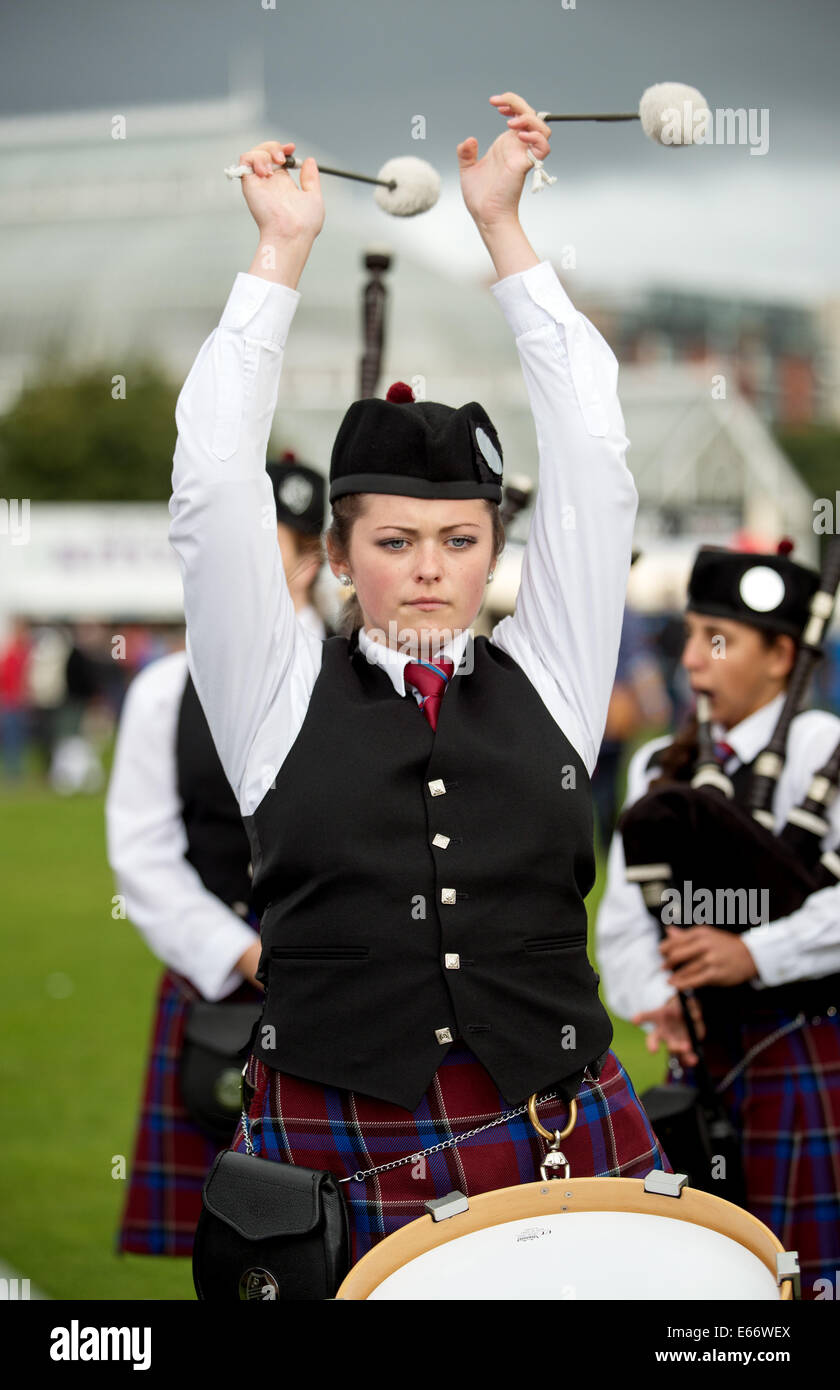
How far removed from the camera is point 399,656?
6.23 ft

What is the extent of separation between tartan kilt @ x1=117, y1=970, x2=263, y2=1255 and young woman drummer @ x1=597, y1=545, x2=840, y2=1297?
84 cm

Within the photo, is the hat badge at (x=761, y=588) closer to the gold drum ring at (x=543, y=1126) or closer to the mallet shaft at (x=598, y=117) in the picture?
the mallet shaft at (x=598, y=117)

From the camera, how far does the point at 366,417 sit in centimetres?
186

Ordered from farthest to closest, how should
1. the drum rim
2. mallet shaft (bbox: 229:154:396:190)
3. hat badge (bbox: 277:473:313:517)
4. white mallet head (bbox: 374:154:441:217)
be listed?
hat badge (bbox: 277:473:313:517), white mallet head (bbox: 374:154:441:217), mallet shaft (bbox: 229:154:396:190), the drum rim

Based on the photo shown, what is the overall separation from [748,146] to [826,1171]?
171cm

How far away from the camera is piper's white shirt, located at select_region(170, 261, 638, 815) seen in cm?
175

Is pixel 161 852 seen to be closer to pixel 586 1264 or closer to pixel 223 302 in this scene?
pixel 586 1264

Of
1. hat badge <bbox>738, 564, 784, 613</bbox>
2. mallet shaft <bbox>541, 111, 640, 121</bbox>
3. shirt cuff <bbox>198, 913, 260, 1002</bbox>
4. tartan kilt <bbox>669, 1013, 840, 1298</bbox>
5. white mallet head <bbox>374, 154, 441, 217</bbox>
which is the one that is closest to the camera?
mallet shaft <bbox>541, 111, 640, 121</bbox>

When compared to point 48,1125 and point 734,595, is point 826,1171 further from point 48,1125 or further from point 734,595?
point 48,1125

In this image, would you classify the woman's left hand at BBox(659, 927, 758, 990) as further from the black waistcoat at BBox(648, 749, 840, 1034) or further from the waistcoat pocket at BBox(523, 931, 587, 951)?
the waistcoat pocket at BBox(523, 931, 587, 951)

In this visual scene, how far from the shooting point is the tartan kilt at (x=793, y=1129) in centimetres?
285

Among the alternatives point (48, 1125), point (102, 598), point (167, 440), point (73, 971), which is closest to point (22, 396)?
point (167, 440)

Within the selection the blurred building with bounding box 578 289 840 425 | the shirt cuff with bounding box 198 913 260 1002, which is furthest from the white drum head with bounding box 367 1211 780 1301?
the blurred building with bounding box 578 289 840 425
